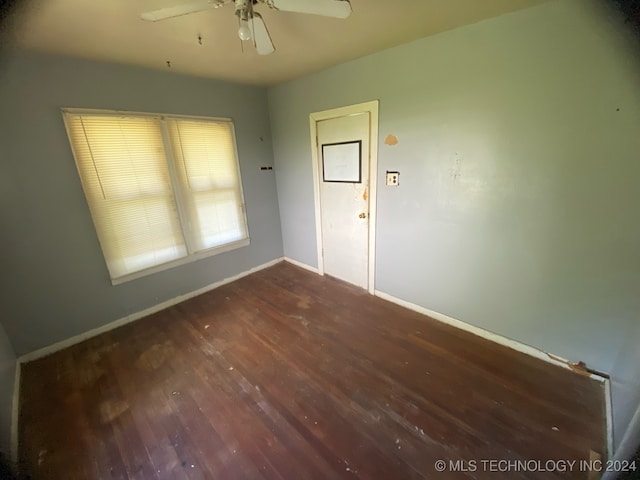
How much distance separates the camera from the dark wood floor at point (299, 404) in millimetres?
1287

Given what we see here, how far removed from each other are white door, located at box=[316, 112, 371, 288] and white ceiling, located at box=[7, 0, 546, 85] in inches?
24.7

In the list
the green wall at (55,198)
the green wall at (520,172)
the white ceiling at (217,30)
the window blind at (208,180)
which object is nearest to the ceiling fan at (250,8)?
the white ceiling at (217,30)

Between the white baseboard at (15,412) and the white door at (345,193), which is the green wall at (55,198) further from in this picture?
the white door at (345,193)

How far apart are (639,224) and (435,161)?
3.85 feet

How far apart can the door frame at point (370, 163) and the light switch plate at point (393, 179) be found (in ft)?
0.45

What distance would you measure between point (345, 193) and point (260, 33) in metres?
1.65

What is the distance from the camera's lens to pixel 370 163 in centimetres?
242

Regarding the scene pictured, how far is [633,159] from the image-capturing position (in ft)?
4.36

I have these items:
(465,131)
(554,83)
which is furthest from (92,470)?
(554,83)

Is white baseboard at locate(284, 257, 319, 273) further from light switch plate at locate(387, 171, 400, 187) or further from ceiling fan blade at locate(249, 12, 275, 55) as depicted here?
ceiling fan blade at locate(249, 12, 275, 55)

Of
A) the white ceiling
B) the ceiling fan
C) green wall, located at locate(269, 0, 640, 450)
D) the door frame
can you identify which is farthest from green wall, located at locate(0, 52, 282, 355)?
green wall, located at locate(269, 0, 640, 450)

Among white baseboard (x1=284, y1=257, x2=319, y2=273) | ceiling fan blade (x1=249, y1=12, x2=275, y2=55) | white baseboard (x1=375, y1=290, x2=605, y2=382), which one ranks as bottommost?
white baseboard (x1=375, y1=290, x2=605, y2=382)

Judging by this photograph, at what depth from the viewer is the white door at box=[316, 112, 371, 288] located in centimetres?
249

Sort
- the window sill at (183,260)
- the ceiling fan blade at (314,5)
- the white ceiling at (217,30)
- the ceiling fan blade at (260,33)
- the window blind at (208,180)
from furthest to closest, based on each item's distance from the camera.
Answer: the window blind at (208,180)
the window sill at (183,260)
the white ceiling at (217,30)
the ceiling fan blade at (260,33)
the ceiling fan blade at (314,5)
